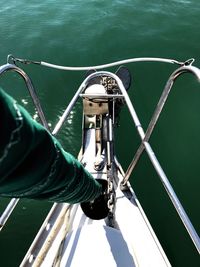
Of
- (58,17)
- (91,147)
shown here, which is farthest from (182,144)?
(58,17)

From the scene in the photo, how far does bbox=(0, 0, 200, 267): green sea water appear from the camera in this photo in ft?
20.0

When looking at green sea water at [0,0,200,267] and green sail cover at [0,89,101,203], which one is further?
green sea water at [0,0,200,267]

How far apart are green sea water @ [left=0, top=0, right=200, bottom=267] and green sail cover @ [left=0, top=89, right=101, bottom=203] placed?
484cm

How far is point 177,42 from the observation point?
10031 mm

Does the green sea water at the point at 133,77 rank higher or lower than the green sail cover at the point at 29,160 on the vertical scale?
higher

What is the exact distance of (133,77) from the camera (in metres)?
8.75

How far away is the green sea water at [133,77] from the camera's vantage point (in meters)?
6.09

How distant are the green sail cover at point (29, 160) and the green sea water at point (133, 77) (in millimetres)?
4836

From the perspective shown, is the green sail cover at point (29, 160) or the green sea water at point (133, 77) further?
the green sea water at point (133, 77)

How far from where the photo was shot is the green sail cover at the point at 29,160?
902 mm

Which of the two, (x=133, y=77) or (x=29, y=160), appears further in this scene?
(x=133, y=77)

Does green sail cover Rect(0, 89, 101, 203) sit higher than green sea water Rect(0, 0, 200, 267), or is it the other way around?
green sea water Rect(0, 0, 200, 267)

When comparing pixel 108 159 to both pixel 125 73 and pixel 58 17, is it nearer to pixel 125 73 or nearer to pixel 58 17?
pixel 125 73

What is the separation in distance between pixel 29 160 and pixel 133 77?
7.93 m
